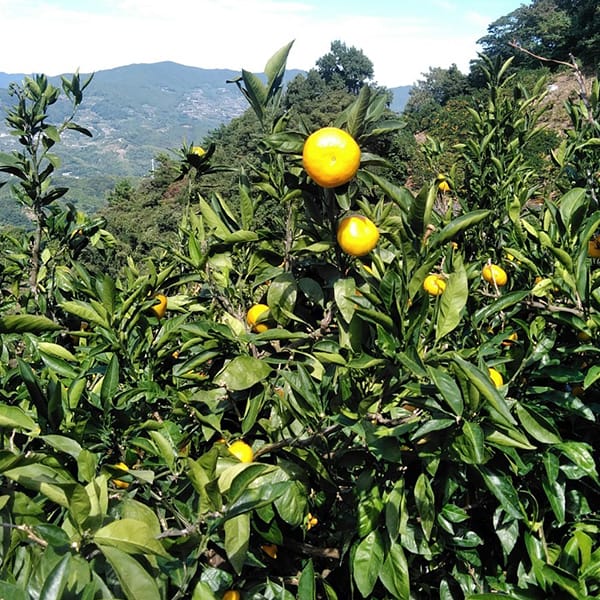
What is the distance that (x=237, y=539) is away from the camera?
70cm

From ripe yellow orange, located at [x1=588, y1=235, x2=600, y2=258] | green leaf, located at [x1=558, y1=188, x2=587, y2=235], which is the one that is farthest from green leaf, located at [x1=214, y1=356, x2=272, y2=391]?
ripe yellow orange, located at [x1=588, y1=235, x2=600, y2=258]

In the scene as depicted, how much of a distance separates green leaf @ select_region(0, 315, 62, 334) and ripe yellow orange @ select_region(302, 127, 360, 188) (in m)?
0.46

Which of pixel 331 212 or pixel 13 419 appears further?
pixel 331 212

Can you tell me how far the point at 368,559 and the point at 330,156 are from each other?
2.08 feet

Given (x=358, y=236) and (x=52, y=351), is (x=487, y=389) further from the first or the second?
(x=52, y=351)

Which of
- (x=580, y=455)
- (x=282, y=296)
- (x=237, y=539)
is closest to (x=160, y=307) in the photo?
(x=282, y=296)

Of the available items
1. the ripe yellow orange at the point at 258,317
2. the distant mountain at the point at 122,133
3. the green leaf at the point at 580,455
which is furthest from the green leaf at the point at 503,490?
the distant mountain at the point at 122,133

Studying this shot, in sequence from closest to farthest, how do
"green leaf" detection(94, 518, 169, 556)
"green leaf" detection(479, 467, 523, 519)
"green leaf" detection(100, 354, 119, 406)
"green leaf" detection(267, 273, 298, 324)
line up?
"green leaf" detection(94, 518, 169, 556), "green leaf" detection(479, 467, 523, 519), "green leaf" detection(100, 354, 119, 406), "green leaf" detection(267, 273, 298, 324)

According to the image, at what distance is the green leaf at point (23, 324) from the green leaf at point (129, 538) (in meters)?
0.25

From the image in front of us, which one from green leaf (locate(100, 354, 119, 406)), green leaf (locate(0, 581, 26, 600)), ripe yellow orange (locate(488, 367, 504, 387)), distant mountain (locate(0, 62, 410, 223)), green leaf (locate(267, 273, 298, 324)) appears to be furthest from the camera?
distant mountain (locate(0, 62, 410, 223))

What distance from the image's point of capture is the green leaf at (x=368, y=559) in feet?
2.65

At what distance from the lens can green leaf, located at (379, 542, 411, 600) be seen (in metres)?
0.80

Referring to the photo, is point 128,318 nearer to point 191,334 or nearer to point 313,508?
point 191,334

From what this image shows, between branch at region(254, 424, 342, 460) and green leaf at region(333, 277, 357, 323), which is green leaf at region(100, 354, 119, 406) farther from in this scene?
green leaf at region(333, 277, 357, 323)
